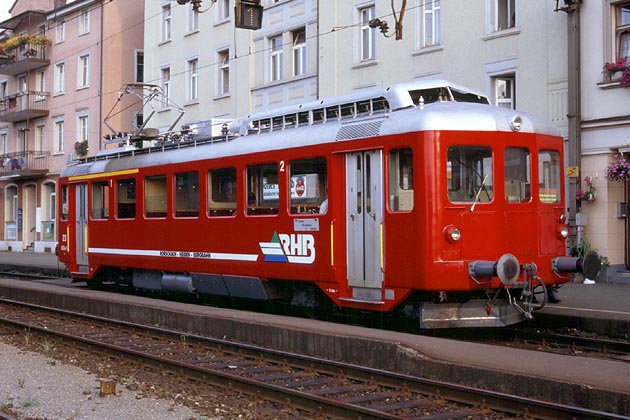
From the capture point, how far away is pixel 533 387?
278 inches

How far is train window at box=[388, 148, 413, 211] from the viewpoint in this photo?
10.5 metres

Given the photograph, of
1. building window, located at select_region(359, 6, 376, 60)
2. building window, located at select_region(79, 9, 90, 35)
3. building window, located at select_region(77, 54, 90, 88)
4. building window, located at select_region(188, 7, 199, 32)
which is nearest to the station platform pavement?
building window, located at select_region(359, 6, 376, 60)

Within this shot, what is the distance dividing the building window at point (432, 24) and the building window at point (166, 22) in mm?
14742

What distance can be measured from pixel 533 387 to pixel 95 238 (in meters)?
12.7

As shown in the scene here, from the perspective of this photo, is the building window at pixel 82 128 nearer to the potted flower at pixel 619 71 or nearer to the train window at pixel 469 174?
the potted flower at pixel 619 71

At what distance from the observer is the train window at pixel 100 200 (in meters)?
17.5

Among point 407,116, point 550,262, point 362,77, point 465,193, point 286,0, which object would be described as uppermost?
point 286,0

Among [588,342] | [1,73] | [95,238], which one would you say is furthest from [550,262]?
[1,73]

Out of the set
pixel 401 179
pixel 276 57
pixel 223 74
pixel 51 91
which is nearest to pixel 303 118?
pixel 401 179

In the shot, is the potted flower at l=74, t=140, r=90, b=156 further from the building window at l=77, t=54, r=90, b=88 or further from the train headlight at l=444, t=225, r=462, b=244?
the train headlight at l=444, t=225, r=462, b=244

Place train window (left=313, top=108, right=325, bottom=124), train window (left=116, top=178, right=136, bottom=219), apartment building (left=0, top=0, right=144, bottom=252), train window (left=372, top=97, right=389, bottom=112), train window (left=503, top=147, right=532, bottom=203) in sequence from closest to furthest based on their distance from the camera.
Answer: train window (left=503, top=147, right=532, bottom=203) → train window (left=372, top=97, right=389, bottom=112) → train window (left=313, top=108, right=325, bottom=124) → train window (left=116, top=178, right=136, bottom=219) → apartment building (left=0, top=0, right=144, bottom=252)

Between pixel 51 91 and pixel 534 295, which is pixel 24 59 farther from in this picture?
pixel 534 295

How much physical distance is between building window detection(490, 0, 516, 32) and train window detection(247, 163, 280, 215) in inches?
400

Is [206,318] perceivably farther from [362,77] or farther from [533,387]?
[362,77]
